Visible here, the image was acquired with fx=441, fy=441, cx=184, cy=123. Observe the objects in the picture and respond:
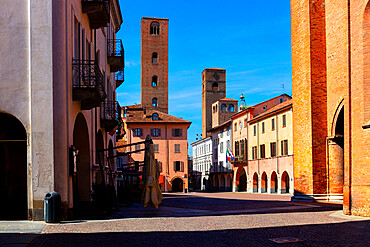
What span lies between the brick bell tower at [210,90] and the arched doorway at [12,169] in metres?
78.1

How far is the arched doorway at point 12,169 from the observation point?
55.6ft

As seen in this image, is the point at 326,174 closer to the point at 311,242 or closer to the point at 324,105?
the point at 324,105

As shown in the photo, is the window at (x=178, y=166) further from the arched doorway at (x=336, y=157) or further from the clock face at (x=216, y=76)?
the arched doorway at (x=336, y=157)

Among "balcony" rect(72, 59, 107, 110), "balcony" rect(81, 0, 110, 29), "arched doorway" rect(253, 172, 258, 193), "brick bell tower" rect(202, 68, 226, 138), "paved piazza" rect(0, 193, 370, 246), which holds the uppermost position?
"brick bell tower" rect(202, 68, 226, 138)

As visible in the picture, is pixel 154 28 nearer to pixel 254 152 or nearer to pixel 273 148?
pixel 254 152

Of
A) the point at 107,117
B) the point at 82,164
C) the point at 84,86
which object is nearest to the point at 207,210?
the point at 82,164

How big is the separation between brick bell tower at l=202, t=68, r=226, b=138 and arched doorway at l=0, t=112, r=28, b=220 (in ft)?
256

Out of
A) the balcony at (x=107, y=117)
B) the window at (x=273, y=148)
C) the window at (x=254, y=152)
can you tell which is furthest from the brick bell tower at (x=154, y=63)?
the balcony at (x=107, y=117)

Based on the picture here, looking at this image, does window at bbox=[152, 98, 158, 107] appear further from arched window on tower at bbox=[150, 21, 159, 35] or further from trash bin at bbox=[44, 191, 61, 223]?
trash bin at bbox=[44, 191, 61, 223]

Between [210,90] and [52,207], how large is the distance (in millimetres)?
85074

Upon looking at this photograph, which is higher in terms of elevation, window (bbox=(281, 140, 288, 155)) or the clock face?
the clock face

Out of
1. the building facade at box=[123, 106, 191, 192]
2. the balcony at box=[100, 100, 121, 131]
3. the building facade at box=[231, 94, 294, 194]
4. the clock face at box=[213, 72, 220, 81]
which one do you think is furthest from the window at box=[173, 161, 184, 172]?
the clock face at box=[213, 72, 220, 81]

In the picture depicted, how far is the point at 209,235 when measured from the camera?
10125mm

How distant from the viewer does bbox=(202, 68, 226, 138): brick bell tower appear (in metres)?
95.6
